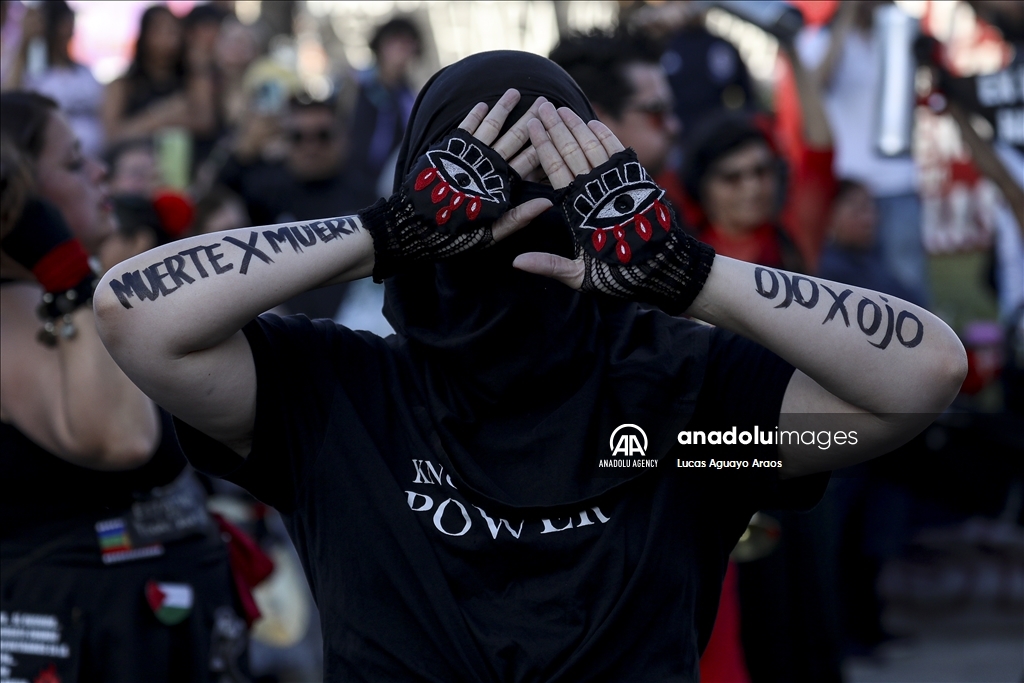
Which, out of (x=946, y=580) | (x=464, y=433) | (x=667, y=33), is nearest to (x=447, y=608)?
(x=464, y=433)

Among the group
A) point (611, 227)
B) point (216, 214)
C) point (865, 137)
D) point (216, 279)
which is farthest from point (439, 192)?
point (865, 137)

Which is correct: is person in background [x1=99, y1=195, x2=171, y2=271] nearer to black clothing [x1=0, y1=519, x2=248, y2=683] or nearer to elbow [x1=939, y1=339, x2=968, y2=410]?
black clothing [x1=0, y1=519, x2=248, y2=683]

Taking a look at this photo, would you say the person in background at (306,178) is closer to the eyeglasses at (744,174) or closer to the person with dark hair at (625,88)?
the person with dark hair at (625,88)

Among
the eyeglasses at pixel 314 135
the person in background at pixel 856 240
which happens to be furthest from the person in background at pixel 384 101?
the person in background at pixel 856 240

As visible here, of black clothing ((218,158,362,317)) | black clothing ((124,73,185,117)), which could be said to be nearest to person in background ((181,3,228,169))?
black clothing ((124,73,185,117))

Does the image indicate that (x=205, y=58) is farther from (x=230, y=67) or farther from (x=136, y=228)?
(x=136, y=228)

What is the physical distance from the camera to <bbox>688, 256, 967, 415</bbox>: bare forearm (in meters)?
1.97

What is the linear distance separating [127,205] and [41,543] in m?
1.79

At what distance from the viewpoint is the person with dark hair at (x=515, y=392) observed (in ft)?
6.33

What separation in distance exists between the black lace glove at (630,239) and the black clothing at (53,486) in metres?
1.49

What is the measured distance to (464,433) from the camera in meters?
2.05

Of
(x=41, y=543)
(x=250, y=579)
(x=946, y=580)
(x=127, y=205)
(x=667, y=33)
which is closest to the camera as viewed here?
(x=41, y=543)

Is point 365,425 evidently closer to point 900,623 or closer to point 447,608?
point 447,608

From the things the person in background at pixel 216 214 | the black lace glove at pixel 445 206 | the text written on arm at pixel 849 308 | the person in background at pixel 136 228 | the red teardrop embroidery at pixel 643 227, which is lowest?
the text written on arm at pixel 849 308
